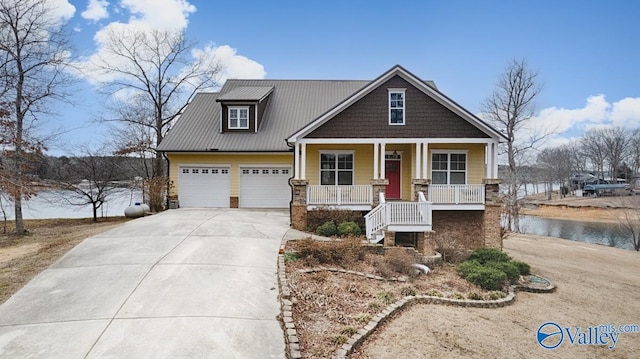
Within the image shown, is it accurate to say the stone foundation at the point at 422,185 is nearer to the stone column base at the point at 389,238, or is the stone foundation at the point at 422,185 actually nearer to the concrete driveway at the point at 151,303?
the stone column base at the point at 389,238

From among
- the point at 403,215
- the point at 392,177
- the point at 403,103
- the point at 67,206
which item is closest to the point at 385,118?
the point at 403,103

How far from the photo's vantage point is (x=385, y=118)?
1420 cm

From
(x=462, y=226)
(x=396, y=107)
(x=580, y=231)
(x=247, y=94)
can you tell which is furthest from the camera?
(x=580, y=231)

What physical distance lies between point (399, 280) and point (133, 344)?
644 cm

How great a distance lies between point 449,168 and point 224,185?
11247 millimetres

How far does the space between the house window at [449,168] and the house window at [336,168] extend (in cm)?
379

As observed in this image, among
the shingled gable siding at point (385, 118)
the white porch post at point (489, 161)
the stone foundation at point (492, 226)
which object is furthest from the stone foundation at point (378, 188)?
the white porch post at point (489, 161)

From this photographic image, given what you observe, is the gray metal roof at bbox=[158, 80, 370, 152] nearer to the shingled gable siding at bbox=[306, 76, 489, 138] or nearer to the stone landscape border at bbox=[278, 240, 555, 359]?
the shingled gable siding at bbox=[306, 76, 489, 138]

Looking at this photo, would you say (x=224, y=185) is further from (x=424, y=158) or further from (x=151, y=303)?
(x=151, y=303)

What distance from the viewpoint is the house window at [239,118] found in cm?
1877

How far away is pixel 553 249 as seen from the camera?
19516 millimetres

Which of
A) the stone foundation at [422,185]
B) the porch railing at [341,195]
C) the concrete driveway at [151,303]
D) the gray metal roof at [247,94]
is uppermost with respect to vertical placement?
the gray metal roof at [247,94]

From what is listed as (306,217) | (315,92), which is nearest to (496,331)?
(306,217)

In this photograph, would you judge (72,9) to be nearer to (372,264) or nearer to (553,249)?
(372,264)
